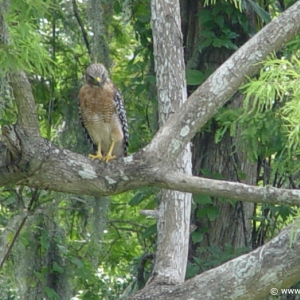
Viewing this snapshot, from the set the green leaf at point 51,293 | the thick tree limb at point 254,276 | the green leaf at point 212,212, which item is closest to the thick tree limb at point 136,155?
the thick tree limb at point 254,276

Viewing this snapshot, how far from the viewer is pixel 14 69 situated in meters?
3.70

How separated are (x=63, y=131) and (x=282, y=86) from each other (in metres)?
3.30

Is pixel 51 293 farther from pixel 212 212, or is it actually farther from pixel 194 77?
pixel 194 77

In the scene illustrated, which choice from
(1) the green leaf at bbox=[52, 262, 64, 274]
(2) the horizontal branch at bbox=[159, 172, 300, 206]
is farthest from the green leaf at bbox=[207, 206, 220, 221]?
(2) the horizontal branch at bbox=[159, 172, 300, 206]

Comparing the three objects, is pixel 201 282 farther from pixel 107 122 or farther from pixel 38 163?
pixel 107 122

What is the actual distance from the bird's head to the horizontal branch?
2139 mm

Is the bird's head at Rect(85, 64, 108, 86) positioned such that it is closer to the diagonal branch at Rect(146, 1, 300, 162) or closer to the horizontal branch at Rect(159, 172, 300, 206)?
the diagonal branch at Rect(146, 1, 300, 162)

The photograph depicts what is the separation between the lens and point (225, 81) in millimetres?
4332

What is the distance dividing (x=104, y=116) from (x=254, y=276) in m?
2.45

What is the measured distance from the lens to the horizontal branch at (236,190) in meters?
3.92

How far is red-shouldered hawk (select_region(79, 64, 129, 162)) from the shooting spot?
251 inches

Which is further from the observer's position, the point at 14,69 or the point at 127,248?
the point at 127,248

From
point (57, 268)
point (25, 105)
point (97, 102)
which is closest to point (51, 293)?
point (57, 268)

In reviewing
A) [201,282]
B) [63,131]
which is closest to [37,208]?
[63,131]
